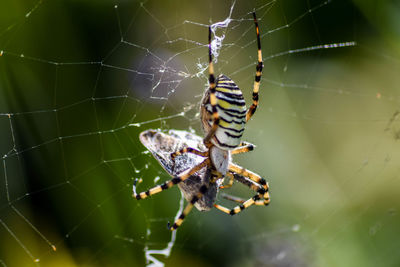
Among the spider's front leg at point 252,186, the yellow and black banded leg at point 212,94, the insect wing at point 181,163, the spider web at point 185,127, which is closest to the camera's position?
the yellow and black banded leg at point 212,94

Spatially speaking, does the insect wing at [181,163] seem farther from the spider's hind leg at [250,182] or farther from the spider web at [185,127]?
the spider web at [185,127]

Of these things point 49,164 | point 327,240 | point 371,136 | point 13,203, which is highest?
point 49,164

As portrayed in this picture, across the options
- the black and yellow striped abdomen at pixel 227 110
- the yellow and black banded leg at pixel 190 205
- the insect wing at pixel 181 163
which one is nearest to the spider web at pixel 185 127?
the insect wing at pixel 181 163

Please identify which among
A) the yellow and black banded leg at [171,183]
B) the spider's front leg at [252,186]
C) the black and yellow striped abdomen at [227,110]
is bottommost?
the spider's front leg at [252,186]

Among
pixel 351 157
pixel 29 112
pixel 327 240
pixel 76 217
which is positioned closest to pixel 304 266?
pixel 327 240

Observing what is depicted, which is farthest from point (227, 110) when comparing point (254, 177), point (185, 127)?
point (185, 127)

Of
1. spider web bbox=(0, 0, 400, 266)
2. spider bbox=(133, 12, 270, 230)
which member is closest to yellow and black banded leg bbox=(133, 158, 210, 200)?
spider bbox=(133, 12, 270, 230)

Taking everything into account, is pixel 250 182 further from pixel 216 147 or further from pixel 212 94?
pixel 212 94

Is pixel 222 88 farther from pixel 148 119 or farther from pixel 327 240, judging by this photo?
pixel 327 240
